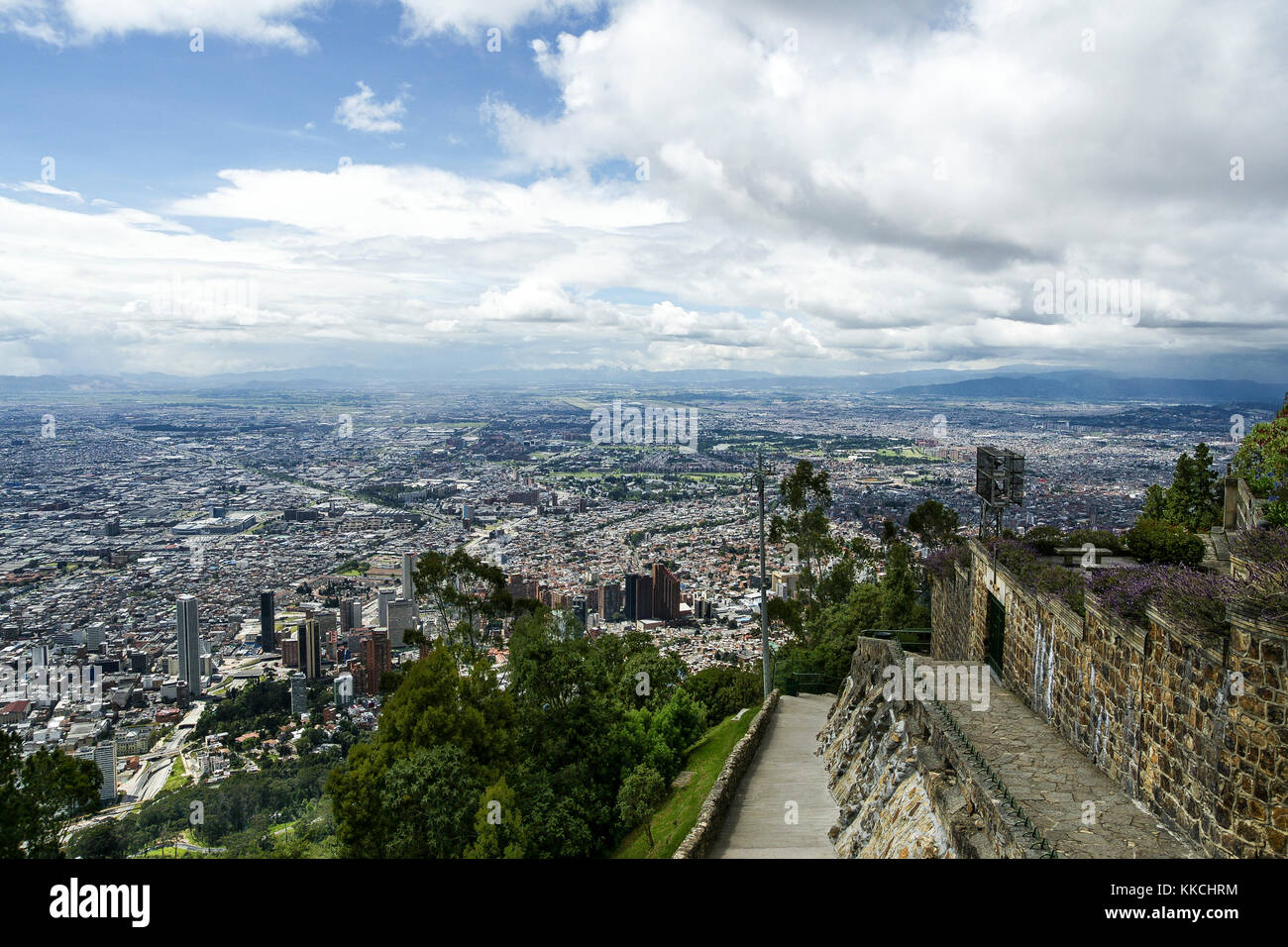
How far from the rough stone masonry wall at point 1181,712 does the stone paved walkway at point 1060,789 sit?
0.51ft

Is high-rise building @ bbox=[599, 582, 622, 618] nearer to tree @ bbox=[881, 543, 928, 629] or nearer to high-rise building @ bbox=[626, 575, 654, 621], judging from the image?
high-rise building @ bbox=[626, 575, 654, 621]

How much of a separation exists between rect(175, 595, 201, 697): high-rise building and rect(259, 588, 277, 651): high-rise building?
1999mm

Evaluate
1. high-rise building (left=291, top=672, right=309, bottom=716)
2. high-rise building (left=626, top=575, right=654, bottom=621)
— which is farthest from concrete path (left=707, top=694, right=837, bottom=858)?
high-rise building (left=626, top=575, right=654, bottom=621)

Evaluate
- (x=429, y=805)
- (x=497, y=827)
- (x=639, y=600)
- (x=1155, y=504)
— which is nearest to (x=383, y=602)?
(x=639, y=600)

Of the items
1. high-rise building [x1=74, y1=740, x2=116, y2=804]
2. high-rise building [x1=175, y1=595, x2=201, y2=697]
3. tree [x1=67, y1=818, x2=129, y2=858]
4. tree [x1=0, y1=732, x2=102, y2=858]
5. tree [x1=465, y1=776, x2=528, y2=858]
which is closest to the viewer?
tree [x1=0, y1=732, x2=102, y2=858]

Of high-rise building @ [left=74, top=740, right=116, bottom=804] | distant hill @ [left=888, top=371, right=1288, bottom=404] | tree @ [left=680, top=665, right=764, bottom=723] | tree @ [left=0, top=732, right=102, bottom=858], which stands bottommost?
high-rise building @ [left=74, top=740, right=116, bottom=804]

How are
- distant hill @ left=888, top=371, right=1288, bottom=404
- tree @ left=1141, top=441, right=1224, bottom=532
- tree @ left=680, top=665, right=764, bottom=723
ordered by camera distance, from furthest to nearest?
distant hill @ left=888, top=371, right=1288, bottom=404 < tree @ left=680, top=665, right=764, bottom=723 < tree @ left=1141, top=441, right=1224, bottom=532

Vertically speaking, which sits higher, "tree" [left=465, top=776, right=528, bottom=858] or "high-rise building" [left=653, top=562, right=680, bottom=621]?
"tree" [left=465, top=776, right=528, bottom=858]

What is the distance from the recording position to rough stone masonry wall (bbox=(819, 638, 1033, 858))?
6.38 meters

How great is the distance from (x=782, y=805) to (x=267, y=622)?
64.6 ft

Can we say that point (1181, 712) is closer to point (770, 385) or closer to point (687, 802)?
point (687, 802)
